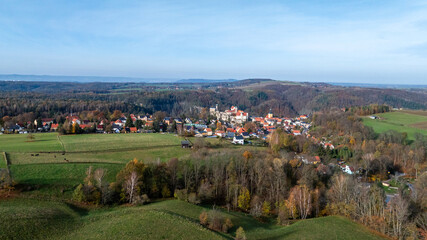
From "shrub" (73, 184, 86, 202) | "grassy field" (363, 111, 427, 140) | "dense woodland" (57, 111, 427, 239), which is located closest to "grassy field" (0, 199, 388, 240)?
"shrub" (73, 184, 86, 202)

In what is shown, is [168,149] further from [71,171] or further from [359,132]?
[359,132]

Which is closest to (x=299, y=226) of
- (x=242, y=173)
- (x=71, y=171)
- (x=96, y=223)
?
(x=242, y=173)

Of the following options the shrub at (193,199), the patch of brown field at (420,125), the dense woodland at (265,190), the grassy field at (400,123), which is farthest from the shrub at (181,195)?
the patch of brown field at (420,125)

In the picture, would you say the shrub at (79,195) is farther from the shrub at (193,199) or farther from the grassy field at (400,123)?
the grassy field at (400,123)

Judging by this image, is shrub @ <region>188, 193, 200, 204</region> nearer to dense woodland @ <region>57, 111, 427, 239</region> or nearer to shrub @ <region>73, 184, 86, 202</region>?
dense woodland @ <region>57, 111, 427, 239</region>

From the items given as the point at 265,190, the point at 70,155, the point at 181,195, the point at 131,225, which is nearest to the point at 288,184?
the point at 265,190

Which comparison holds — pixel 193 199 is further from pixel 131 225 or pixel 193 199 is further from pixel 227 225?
pixel 131 225
